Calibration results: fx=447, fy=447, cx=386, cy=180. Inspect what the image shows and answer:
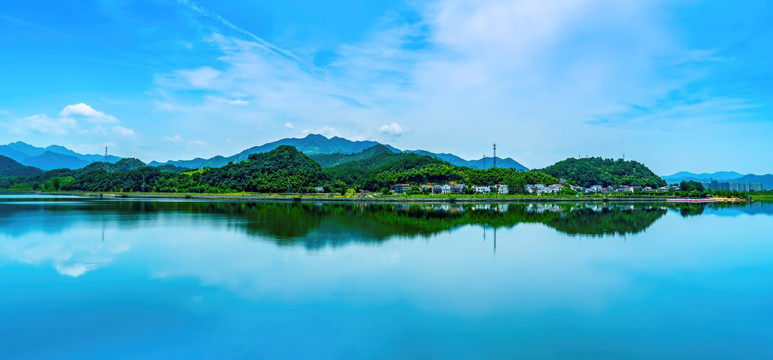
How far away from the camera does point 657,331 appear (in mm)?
5547

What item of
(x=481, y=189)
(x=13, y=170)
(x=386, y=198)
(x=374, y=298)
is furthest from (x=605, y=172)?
(x=13, y=170)

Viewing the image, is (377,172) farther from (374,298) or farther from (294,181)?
(374,298)

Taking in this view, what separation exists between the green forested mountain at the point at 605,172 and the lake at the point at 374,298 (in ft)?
211

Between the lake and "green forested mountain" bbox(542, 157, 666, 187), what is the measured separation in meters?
64.3

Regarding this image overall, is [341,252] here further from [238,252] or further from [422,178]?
[422,178]

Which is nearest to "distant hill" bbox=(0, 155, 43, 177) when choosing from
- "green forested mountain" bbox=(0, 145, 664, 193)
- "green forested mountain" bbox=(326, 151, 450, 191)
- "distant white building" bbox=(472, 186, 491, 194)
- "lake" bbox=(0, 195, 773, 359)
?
"green forested mountain" bbox=(0, 145, 664, 193)

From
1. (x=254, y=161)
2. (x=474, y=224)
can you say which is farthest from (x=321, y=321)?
(x=254, y=161)

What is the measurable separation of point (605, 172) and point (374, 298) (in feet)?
262

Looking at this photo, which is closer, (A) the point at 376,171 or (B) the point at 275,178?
(B) the point at 275,178

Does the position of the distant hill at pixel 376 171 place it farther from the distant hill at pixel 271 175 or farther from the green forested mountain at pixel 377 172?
the distant hill at pixel 271 175

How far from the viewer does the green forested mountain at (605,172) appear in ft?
238

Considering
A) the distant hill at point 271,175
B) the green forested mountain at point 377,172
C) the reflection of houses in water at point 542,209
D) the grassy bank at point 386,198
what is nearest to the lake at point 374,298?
the reflection of houses in water at point 542,209

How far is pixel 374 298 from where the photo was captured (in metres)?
6.72

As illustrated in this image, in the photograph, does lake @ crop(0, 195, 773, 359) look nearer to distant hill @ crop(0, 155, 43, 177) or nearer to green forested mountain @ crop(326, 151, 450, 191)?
green forested mountain @ crop(326, 151, 450, 191)
